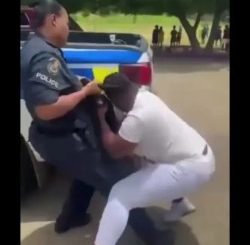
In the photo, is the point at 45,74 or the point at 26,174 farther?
the point at 26,174

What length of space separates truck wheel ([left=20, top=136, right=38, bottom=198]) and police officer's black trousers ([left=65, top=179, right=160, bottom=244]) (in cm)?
13

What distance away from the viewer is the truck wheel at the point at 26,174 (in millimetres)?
2432

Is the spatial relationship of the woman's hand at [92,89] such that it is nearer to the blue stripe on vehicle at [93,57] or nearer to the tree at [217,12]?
the blue stripe on vehicle at [93,57]

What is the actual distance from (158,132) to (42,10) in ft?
1.82

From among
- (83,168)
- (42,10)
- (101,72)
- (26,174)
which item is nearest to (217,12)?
(101,72)

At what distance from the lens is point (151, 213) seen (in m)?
2.45

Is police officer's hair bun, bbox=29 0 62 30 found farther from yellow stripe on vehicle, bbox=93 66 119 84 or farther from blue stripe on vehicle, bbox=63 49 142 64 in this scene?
yellow stripe on vehicle, bbox=93 66 119 84

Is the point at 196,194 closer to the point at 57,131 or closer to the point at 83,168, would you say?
the point at 83,168

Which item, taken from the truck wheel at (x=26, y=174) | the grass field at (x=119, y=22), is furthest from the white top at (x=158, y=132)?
the truck wheel at (x=26, y=174)

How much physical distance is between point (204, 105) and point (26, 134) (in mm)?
606

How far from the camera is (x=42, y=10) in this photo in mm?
2381

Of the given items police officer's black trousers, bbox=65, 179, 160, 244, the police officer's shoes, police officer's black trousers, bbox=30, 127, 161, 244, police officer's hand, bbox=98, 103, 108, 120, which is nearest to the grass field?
police officer's hand, bbox=98, 103, 108, 120

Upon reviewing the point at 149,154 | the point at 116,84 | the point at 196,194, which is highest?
the point at 116,84

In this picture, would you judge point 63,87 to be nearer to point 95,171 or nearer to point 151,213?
point 95,171
